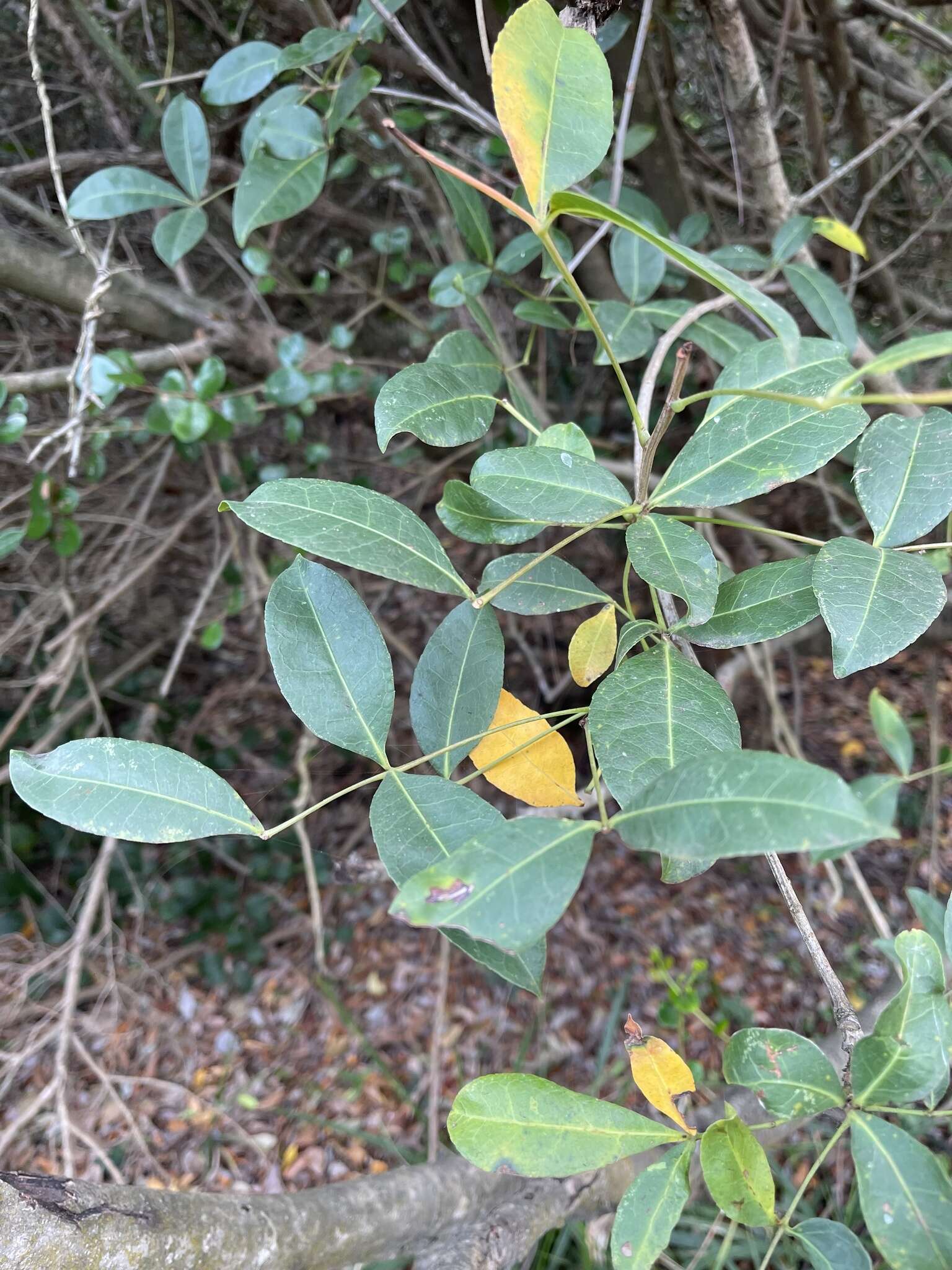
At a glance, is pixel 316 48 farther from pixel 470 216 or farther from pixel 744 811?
pixel 744 811

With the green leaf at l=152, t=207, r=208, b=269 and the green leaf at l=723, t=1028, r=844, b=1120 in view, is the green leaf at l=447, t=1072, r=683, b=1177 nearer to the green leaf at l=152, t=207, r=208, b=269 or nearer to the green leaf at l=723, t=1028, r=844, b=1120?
the green leaf at l=723, t=1028, r=844, b=1120

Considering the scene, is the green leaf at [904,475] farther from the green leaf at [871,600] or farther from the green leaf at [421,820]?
the green leaf at [421,820]

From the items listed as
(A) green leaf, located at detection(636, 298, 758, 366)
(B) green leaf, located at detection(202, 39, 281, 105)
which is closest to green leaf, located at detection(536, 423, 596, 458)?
(A) green leaf, located at detection(636, 298, 758, 366)

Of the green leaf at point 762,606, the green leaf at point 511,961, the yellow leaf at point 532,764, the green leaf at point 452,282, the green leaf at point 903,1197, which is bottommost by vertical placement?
the green leaf at point 903,1197

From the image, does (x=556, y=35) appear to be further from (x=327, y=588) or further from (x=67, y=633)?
(x=67, y=633)

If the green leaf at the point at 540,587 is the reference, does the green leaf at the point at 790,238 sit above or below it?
above

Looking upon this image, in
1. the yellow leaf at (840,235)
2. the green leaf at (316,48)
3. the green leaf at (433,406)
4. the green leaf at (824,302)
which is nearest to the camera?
the green leaf at (433,406)

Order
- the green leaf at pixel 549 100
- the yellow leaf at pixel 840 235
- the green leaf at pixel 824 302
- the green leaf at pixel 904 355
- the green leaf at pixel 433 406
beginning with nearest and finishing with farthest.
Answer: the green leaf at pixel 904 355, the green leaf at pixel 549 100, the green leaf at pixel 433 406, the yellow leaf at pixel 840 235, the green leaf at pixel 824 302

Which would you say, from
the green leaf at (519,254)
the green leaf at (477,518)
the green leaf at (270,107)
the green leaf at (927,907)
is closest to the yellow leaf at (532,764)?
the green leaf at (477,518)

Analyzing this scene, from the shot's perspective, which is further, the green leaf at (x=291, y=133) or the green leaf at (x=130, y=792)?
the green leaf at (x=291, y=133)
